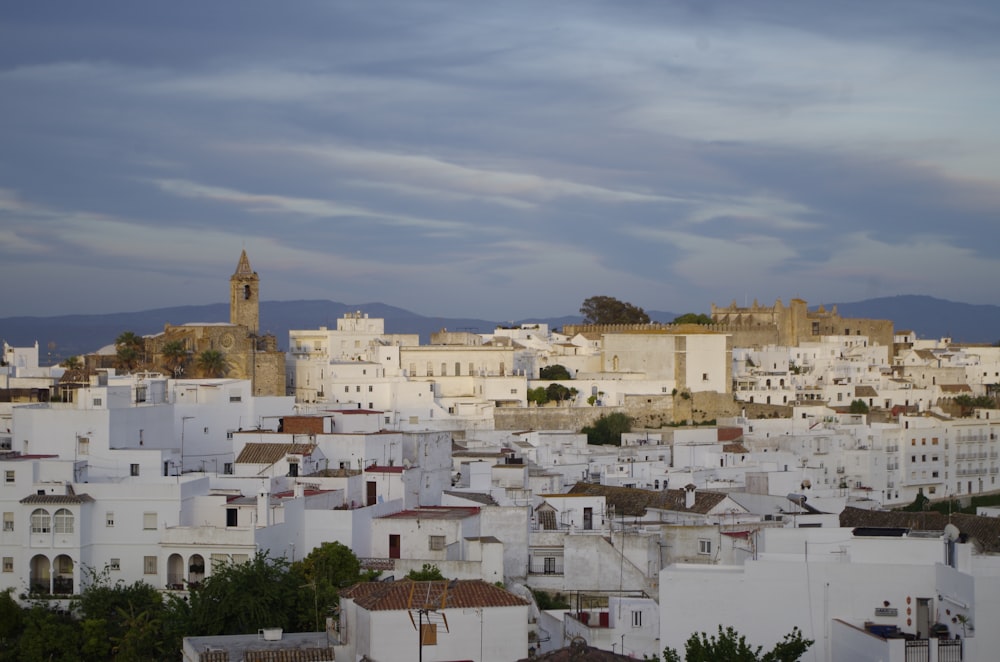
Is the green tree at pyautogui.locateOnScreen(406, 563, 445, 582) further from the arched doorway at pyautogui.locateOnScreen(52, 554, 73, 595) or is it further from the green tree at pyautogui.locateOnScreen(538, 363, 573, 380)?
the green tree at pyautogui.locateOnScreen(538, 363, 573, 380)

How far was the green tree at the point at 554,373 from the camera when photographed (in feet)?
178

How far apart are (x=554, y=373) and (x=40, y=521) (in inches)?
1226

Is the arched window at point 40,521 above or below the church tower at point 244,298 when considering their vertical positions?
below

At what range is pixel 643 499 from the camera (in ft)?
101

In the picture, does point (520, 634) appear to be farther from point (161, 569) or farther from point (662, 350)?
point (662, 350)

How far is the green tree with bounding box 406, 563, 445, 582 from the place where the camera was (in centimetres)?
2234

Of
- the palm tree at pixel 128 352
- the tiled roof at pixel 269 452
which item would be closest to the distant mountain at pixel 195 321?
the palm tree at pixel 128 352

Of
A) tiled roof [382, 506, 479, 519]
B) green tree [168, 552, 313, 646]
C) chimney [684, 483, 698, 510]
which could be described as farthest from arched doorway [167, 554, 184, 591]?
chimney [684, 483, 698, 510]

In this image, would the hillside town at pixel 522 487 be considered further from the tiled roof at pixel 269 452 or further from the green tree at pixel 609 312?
the green tree at pixel 609 312

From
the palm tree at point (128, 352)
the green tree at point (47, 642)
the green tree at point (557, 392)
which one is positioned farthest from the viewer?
the green tree at point (557, 392)

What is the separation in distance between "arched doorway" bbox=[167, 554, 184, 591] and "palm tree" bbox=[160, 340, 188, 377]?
21370mm

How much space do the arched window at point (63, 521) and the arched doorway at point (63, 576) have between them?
0.41 metres

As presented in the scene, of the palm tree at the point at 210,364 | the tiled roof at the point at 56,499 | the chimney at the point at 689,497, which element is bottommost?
the chimney at the point at 689,497

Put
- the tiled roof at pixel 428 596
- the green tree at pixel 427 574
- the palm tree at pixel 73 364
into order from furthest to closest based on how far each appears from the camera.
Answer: the palm tree at pixel 73 364, the green tree at pixel 427 574, the tiled roof at pixel 428 596
